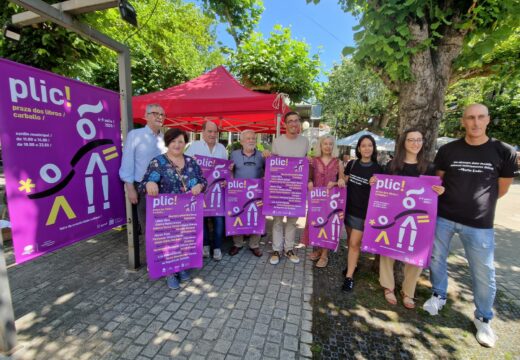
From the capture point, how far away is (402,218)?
2705 millimetres

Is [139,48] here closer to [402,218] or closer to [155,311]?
[155,311]

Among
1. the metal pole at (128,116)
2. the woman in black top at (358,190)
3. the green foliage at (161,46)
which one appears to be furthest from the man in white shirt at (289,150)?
the green foliage at (161,46)

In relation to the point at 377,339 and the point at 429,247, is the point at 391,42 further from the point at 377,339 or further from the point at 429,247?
the point at 377,339

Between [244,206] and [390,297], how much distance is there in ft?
7.41

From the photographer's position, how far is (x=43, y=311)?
99.3 inches

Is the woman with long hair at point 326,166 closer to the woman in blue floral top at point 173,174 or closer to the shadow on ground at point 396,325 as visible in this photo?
the shadow on ground at point 396,325

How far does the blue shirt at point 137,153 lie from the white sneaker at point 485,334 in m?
4.14

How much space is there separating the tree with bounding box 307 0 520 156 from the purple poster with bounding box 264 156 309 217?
4.86 ft

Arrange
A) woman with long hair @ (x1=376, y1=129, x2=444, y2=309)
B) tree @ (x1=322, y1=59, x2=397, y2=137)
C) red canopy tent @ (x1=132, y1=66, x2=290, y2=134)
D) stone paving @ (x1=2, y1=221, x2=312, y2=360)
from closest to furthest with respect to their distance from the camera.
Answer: stone paving @ (x1=2, y1=221, x2=312, y2=360) → woman with long hair @ (x1=376, y1=129, x2=444, y2=309) → red canopy tent @ (x1=132, y1=66, x2=290, y2=134) → tree @ (x1=322, y1=59, x2=397, y2=137)

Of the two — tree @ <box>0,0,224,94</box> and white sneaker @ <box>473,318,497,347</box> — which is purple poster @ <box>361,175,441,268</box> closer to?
white sneaker @ <box>473,318,497,347</box>

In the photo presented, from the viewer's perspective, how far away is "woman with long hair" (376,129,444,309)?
105 inches

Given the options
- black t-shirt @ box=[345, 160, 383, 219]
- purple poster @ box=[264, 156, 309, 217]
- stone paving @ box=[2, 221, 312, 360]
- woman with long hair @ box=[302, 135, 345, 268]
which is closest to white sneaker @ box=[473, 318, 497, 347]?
black t-shirt @ box=[345, 160, 383, 219]

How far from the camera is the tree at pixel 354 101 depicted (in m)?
Result: 22.8

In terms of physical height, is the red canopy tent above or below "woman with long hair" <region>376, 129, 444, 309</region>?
above
